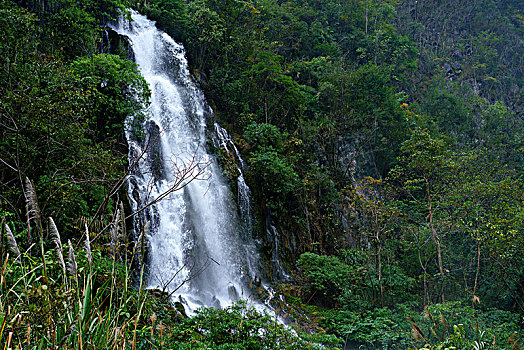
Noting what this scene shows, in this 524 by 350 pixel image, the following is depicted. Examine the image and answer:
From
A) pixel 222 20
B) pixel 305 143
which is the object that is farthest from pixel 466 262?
pixel 222 20

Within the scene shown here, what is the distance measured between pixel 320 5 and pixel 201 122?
13.9 metres

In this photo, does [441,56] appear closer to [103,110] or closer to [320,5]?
[320,5]

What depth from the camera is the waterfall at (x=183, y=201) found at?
8.38 meters

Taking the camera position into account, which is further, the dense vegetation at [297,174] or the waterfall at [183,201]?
the waterfall at [183,201]

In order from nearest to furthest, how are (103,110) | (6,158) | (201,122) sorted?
1. (6,158)
2. (103,110)
3. (201,122)

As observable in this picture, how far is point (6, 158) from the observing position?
5.36 m

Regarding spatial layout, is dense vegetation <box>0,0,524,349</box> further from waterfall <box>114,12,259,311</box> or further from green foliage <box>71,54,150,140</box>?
waterfall <box>114,12,259,311</box>

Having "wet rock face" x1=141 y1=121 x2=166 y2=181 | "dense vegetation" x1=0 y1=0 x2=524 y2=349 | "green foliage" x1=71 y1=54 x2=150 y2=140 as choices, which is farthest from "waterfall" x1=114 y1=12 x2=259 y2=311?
"dense vegetation" x1=0 y1=0 x2=524 y2=349

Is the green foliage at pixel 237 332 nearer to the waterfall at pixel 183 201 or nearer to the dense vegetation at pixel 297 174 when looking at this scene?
the dense vegetation at pixel 297 174

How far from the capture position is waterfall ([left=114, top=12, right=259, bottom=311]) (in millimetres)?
8383

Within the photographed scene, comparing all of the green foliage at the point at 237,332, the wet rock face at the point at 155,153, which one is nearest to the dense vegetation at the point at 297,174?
the green foliage at the point at 237,332

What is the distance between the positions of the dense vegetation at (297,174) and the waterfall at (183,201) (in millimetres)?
828

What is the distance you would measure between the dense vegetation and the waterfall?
83 cm

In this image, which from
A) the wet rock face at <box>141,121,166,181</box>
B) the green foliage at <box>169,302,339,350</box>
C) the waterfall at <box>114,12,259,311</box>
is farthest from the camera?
the wet rock face at <box>141,121,166,181</box>
